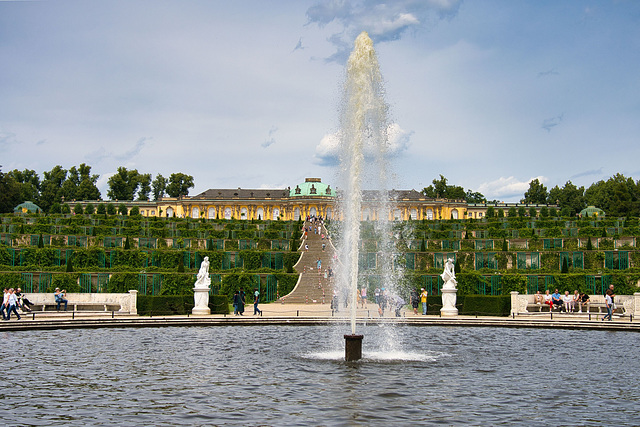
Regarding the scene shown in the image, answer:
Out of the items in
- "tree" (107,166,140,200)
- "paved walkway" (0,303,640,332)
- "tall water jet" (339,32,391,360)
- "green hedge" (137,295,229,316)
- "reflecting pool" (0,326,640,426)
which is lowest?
"reflecting pool" (0,326,640,426)

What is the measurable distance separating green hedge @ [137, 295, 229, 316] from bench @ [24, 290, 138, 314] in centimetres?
44

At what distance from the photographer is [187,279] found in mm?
39594

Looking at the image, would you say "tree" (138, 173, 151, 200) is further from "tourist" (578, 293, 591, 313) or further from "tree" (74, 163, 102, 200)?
"tourist" (578, 293, 591, 313)

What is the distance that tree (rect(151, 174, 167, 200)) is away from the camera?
493 ft

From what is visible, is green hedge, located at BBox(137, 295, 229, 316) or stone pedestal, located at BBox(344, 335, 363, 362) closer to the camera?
stone pedestal, located at BBox(344, 335, 363, 362)

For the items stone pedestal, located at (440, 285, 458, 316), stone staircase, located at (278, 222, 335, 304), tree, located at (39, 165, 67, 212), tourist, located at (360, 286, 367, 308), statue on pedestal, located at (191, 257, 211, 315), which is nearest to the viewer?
statue on pedestal, located at (191, 257, 211, 315)

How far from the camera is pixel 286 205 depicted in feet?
470

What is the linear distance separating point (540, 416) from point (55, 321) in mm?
20755

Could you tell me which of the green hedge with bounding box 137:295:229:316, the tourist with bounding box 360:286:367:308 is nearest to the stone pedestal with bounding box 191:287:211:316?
the green hedge with bounding box 137:295:229:316

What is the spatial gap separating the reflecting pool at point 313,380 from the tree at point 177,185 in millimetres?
127648

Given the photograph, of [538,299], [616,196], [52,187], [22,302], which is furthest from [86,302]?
[52,187]

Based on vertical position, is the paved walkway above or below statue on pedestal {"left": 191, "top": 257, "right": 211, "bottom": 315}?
below

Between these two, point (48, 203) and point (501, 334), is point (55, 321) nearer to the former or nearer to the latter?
point (501, 334)

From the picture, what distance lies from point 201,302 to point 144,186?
118m
